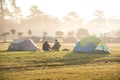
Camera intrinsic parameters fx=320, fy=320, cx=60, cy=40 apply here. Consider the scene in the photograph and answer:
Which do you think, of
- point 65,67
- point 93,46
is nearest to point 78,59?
point 65,67

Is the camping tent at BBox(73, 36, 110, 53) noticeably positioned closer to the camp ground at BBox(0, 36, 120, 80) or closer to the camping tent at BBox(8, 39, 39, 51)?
the camp ground at BBox(0, 36, 120, 80)

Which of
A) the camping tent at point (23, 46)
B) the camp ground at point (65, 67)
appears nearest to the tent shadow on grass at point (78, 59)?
the camp ground at point (65, 67)

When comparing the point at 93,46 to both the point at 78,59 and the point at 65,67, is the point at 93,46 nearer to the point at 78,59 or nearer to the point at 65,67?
the point at 78,59

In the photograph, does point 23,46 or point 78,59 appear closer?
point 78,59

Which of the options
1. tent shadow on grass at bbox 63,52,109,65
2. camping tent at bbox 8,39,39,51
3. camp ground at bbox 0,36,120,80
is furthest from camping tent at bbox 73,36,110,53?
camping tent at bbox 8,39,39,51

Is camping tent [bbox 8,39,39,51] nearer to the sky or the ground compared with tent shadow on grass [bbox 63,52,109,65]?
nearer to the sky

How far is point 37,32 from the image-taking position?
173625 millimetres

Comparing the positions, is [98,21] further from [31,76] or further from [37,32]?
→ [31,76]

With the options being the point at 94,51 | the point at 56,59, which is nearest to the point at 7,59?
the point at 56,59

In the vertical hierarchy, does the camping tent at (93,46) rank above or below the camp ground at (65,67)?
above

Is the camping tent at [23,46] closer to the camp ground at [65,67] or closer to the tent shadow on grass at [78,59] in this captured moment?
the camp ground at [65,67]

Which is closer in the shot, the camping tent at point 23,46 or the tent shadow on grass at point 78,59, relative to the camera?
the tent shadow on grass at point 78,59

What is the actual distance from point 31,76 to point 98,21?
18453 cm

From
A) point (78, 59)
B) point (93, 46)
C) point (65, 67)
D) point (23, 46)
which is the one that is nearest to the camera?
point (65, 67)
